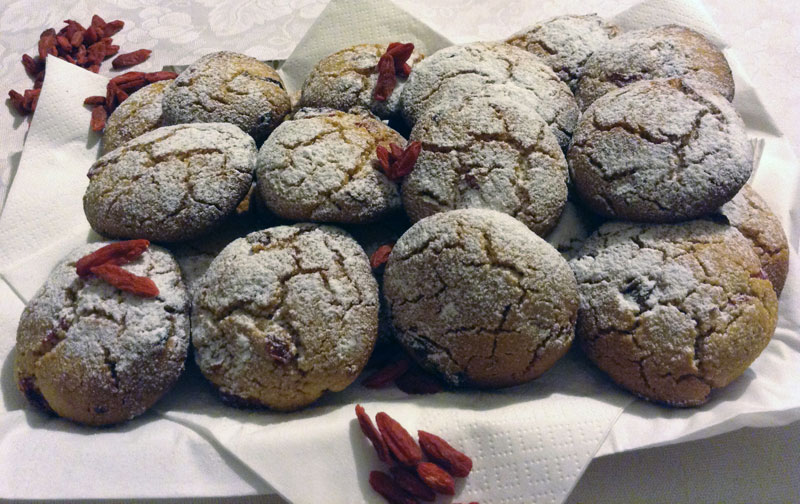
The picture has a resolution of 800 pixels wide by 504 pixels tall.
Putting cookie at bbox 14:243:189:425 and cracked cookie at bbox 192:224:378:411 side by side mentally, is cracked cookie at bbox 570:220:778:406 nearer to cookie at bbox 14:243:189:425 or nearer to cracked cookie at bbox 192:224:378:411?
cracked cookie at bbox 192:224:378:411

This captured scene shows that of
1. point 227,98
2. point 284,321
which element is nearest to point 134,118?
point 227,98

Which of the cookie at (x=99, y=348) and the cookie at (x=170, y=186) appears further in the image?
the cookie at (x=170, y=186)

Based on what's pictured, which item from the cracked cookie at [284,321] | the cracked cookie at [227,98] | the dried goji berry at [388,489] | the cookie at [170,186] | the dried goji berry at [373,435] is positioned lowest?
the dried goji berry at [388,489]

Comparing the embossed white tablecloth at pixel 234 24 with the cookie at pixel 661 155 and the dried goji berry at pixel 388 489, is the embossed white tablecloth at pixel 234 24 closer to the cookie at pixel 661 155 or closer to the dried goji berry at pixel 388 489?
the cookie at pixel 661 155

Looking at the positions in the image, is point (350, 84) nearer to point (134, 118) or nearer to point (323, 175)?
point (323, 175)

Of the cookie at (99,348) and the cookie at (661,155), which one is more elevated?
the cookie at (661,155)

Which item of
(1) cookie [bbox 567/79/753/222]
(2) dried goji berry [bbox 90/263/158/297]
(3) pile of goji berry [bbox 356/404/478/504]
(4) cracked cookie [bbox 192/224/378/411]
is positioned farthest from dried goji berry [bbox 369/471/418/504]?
(1) cookie [bbox 567/79/753/222]

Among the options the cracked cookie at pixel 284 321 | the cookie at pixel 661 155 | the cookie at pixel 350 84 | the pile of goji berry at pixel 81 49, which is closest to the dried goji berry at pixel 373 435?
the cracked cookie at pixel 284 321

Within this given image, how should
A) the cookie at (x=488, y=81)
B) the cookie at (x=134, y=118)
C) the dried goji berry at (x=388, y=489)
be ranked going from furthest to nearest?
the cookie at (x=134, y=118), the cookie at (x=488, y=81), the dried goji berry at (x=388, y=489)
